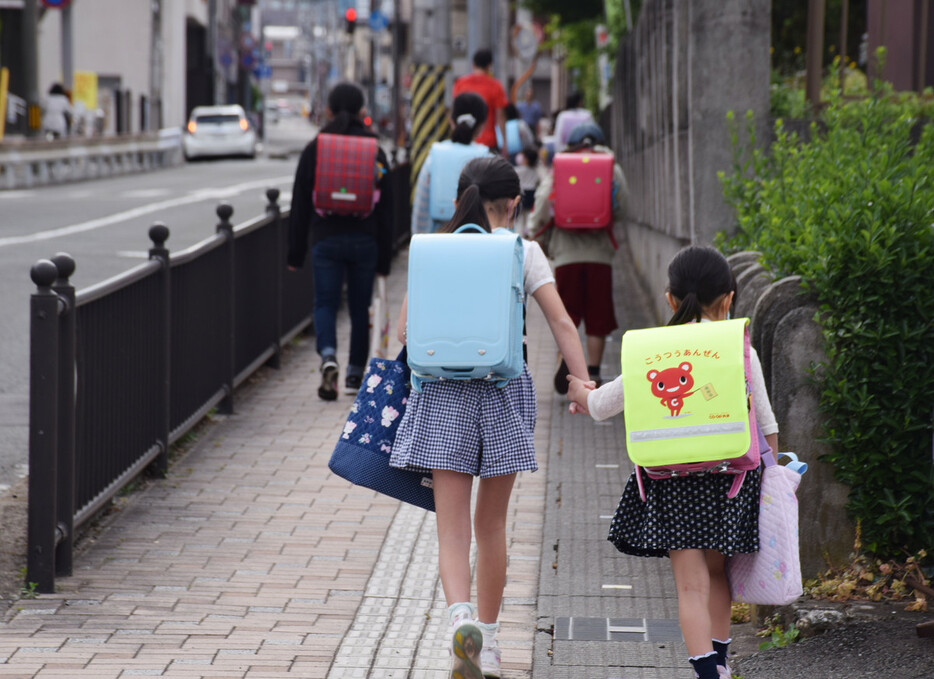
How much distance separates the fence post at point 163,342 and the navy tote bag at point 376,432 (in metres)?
2.62

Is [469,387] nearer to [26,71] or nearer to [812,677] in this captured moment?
[812,677]

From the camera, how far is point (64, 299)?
5.32 metres

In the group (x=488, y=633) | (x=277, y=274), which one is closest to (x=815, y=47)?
(x=277, y=274)

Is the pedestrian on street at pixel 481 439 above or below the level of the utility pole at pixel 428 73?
below

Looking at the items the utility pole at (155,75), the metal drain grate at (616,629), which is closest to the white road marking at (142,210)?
the metal drain grate at (616,629)

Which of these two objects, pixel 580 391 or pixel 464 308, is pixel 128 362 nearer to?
pixel 464 308

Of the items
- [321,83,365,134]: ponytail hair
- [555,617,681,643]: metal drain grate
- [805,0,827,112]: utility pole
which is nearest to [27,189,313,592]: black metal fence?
[321,83,365,134]: ponytail hair

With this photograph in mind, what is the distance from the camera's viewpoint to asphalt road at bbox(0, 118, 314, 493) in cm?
923

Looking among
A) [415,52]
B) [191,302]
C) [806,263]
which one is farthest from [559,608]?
[415,52]

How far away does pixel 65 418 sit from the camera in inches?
210

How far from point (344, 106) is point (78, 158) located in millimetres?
24073

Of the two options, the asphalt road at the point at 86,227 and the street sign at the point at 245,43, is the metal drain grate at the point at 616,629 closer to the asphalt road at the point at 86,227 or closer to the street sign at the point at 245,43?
the asphalt road at the point at 86,227

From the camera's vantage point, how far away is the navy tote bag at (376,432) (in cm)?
450

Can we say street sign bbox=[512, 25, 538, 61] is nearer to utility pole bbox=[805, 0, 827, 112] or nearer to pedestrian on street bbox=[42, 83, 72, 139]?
pedestrian on street bbox=[42, 83, 72, 139]
